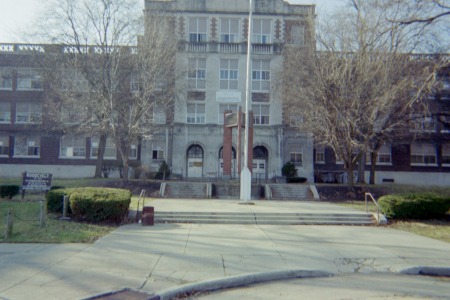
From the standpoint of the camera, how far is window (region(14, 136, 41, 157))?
3906 cm

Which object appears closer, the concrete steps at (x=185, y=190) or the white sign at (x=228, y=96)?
the concrete steps at (x=185, y=190)

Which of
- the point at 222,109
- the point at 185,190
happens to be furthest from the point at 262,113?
the point at 185,190

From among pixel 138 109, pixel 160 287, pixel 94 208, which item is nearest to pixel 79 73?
pixel 138 109

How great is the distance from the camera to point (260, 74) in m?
37.6

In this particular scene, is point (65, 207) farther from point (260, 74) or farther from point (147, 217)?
point (260, 74)

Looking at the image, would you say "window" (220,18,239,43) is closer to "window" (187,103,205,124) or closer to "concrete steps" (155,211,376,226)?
"window" (187,103,205,124)

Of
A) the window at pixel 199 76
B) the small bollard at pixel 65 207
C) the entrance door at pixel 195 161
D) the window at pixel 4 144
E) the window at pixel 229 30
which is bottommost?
the small bollard at pixel 65 207

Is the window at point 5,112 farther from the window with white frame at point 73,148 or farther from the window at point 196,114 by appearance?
the window at point 196,114

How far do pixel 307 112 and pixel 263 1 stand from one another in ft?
62.2

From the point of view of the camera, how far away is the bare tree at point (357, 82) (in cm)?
2198

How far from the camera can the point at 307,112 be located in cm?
2477

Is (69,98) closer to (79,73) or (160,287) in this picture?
(79,73)

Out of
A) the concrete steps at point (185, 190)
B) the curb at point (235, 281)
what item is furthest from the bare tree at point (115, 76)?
the curb at point (235, 281)

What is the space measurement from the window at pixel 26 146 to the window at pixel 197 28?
Answer: 62.3 feet
